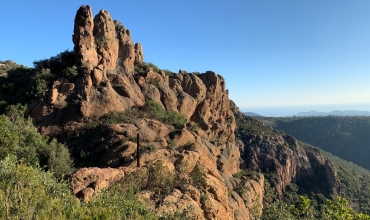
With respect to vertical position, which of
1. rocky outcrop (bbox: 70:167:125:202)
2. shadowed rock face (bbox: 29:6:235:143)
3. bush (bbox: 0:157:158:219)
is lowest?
rocky outcrop (bbox: 70:167:125:202)

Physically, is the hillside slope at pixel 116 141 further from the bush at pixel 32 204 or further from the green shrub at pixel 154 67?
the green shrub at pixel 154 67

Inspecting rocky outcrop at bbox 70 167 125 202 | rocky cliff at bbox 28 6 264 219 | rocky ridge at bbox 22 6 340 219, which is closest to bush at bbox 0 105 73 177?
rocky cliff at bbox 28 6 264 219

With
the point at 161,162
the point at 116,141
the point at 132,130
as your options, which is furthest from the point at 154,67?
the point at 161,162

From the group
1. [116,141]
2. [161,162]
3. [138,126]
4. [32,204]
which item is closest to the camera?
[32,204]

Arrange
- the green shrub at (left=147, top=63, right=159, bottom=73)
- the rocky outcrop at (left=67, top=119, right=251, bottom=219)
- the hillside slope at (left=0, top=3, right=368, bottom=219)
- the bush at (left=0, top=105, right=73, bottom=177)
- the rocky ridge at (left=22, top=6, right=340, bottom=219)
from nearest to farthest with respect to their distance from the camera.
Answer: the hillside slope at (left=0, top=3, right=368, bottom=219)
the rocky outcrop at (left=67, top=119, right=251, bottom=219)
the rocky ridge at (left=22, top=6, right=340, bottom=219)
the bush at (left=0, top=105, right=73, bottom=177)
the green shrub at (left=147, top=63, right=159, bottom=73)

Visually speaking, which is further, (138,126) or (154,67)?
(154,67)

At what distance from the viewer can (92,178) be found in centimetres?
1684

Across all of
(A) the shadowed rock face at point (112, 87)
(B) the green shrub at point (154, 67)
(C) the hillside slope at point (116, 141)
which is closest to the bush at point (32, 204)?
(C) the hillside slope at point (116, 141)

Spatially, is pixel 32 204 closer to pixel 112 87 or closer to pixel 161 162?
pixel 161 162

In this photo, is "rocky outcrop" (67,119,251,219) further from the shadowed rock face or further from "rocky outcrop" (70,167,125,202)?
the shadowed rock face

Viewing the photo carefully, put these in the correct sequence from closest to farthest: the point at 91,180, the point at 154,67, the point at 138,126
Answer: the point at 91,180, the point at 138,126, the point at 154,67

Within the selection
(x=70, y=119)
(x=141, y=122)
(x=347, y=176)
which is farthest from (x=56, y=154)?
(x=347, y=176)

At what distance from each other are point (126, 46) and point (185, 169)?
78.7ft

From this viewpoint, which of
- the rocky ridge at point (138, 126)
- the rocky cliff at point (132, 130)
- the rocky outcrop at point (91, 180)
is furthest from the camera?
the rocky ridge at point (138, 126)
